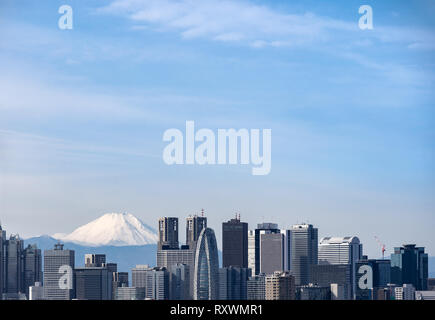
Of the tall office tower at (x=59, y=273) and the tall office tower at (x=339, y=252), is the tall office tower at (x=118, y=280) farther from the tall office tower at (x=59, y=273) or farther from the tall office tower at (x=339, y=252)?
the tall office tower at (x=339, y=252)

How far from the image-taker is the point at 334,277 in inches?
1690

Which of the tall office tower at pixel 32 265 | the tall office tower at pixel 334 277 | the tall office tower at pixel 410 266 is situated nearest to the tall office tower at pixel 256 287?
the tall office tower at pixel 334 277

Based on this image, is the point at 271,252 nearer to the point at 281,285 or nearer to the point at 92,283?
the point at 281,285

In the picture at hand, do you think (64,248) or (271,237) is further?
(271,237)

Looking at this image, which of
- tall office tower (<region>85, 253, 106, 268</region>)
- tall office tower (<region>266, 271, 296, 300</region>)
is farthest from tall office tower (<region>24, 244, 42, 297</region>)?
tall office tower (<region>266, 271, 296, 300</region>)

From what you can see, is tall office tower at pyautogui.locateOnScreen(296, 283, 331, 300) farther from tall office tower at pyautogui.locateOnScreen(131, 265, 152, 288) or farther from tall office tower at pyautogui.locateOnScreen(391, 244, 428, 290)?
tall office tower at pyautogui.locateOnScreen(131, 265, 152, 288)

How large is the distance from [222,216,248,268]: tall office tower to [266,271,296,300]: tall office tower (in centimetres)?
339

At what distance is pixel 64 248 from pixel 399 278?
62.4 ft

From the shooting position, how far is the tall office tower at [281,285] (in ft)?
120
